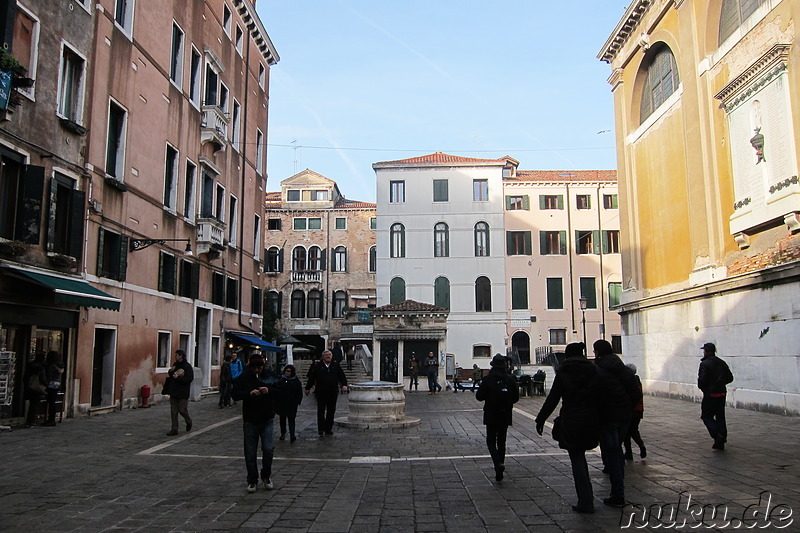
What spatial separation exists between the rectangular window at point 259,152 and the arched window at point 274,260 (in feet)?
60.7

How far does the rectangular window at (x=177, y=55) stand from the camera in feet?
71.1

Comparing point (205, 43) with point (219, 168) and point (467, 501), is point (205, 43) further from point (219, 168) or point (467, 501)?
point (467, 501)

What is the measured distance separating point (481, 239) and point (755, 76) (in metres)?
25.9

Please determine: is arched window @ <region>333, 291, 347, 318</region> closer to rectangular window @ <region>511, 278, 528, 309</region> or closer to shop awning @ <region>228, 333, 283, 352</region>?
rectangular window @ <region>511, 278, 528, 309</region>

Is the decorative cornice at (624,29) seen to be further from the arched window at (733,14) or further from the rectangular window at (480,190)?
the rectangular window at (480,190)

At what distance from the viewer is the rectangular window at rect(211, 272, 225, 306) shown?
24891mm

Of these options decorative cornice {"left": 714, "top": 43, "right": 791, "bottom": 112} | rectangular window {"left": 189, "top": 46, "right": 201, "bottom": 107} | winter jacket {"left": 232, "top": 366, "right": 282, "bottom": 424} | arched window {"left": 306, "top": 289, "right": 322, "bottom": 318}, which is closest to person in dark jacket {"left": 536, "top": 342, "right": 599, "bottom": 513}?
winter jacket {"left": 232, "top": 366, "right": 282, "bottom": 424}

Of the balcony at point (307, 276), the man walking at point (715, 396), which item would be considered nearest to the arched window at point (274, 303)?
the balcony at point (307, 276)

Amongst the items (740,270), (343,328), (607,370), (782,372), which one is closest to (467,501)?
(607,370)

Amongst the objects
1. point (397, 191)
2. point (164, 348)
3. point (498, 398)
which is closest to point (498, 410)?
point (498, 398)

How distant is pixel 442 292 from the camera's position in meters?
41.5

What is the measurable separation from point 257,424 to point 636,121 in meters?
22.5

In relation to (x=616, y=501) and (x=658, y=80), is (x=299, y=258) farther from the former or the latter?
(x=616, y=501)

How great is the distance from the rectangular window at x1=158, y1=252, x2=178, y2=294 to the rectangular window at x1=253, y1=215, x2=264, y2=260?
9325 millimetres
